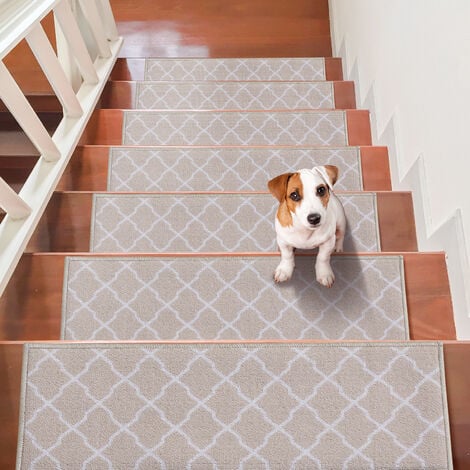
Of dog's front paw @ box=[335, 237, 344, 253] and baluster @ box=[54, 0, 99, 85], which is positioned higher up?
baluster @ box=[54, 0, 99, 85]

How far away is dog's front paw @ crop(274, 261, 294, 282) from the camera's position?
1.87m

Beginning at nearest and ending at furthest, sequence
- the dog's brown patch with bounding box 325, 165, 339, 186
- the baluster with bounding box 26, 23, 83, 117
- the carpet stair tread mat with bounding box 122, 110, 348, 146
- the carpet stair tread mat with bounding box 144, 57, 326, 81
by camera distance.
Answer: the dog's brown patch with bounding box 325, 165, 339, 186 → the baluster with bounding box 26, 23, 83, 117 → the carpet stair tread mat with bounding box 122, 110, 348, 146 → the carpet stair tread mat with bounding box 144, 57, 326, 81

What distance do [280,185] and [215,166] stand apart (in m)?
0.88

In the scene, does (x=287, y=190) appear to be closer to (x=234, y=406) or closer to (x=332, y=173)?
(x=332, y=173)

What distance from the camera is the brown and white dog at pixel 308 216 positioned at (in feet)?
5.33

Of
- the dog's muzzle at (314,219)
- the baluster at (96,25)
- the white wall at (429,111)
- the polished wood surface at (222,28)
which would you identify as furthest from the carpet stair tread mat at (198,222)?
the polished wood surface at (222,28)

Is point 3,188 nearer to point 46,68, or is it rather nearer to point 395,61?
point 46,68

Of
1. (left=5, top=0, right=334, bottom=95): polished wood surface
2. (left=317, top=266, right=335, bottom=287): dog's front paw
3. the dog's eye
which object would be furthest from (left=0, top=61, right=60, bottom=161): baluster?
(left=5, top=0, right=334, bottom=95): polished wood surface

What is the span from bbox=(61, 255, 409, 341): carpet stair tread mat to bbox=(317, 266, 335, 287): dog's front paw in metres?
0.03

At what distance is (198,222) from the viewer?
2211mm

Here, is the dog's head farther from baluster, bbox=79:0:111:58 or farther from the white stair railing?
baluster, bbox=79:0:111:58

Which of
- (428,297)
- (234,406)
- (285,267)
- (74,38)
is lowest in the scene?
(234,406)

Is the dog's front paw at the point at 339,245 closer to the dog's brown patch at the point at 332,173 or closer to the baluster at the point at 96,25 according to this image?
the dog's brown patch at the point at 332,173

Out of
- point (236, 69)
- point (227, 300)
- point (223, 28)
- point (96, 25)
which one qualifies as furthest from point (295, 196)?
point (223, 28)
